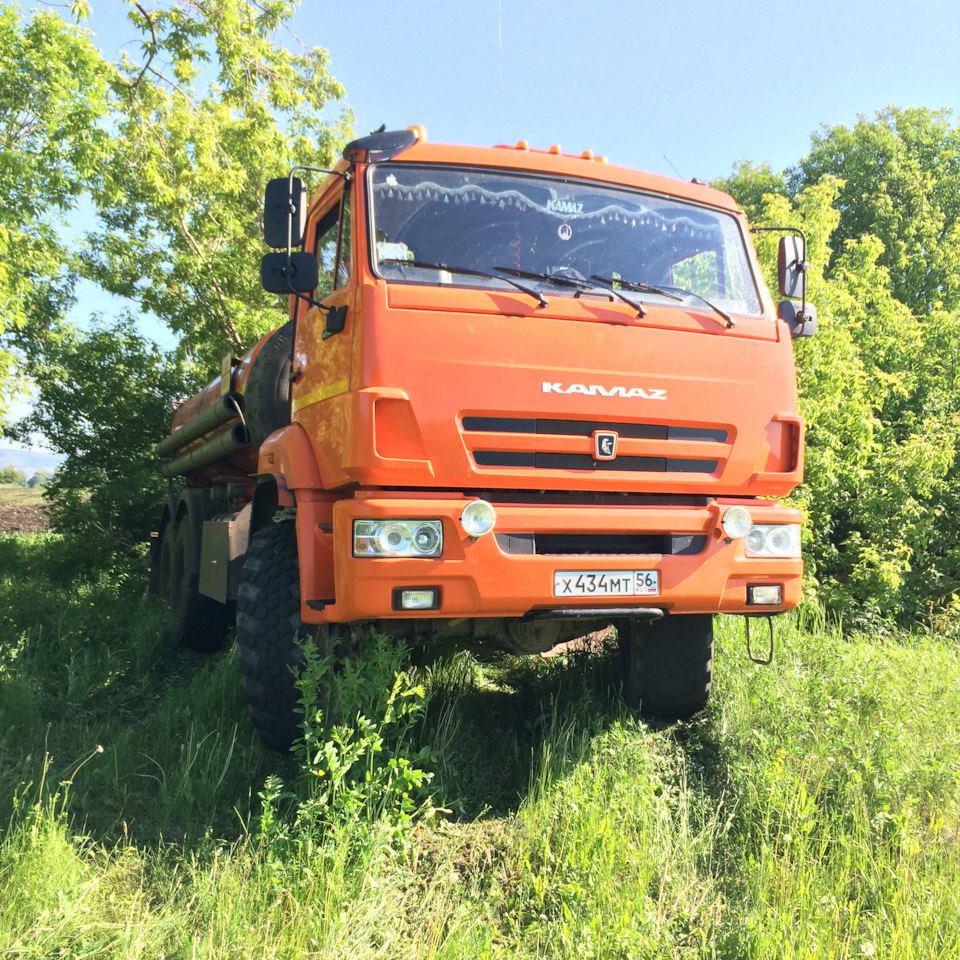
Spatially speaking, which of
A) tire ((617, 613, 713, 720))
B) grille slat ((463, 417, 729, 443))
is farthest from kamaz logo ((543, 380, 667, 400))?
tire ((617, 613, 713, 720))

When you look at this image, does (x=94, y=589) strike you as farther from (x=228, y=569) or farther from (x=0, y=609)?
(x=228, y=569)

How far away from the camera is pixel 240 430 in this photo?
5918mm

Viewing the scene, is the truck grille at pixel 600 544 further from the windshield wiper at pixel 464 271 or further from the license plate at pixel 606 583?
the windshield wiper at pixel 464 271

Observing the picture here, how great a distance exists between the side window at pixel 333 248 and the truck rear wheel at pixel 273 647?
1.41m

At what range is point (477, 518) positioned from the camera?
3303 millimetres

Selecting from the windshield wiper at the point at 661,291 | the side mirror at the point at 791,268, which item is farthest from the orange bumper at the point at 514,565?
the side mirror at the point at 791,268

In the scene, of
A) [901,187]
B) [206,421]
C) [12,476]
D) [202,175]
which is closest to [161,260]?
[202,175]

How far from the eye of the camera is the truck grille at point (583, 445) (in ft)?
11.2

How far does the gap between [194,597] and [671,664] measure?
3833mm

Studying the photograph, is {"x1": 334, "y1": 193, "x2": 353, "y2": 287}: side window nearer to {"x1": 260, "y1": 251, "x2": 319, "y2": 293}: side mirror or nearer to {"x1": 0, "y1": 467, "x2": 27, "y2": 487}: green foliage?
{"x1": 260, "y1": 251, "x2": 319, "y2": 293}: side mirror

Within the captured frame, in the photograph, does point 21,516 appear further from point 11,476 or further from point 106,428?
point 11,476

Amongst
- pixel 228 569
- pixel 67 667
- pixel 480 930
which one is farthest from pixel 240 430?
pixel 480 930

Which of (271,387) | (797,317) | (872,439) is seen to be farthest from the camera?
(872,439)

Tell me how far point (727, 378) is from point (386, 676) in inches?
81.1
